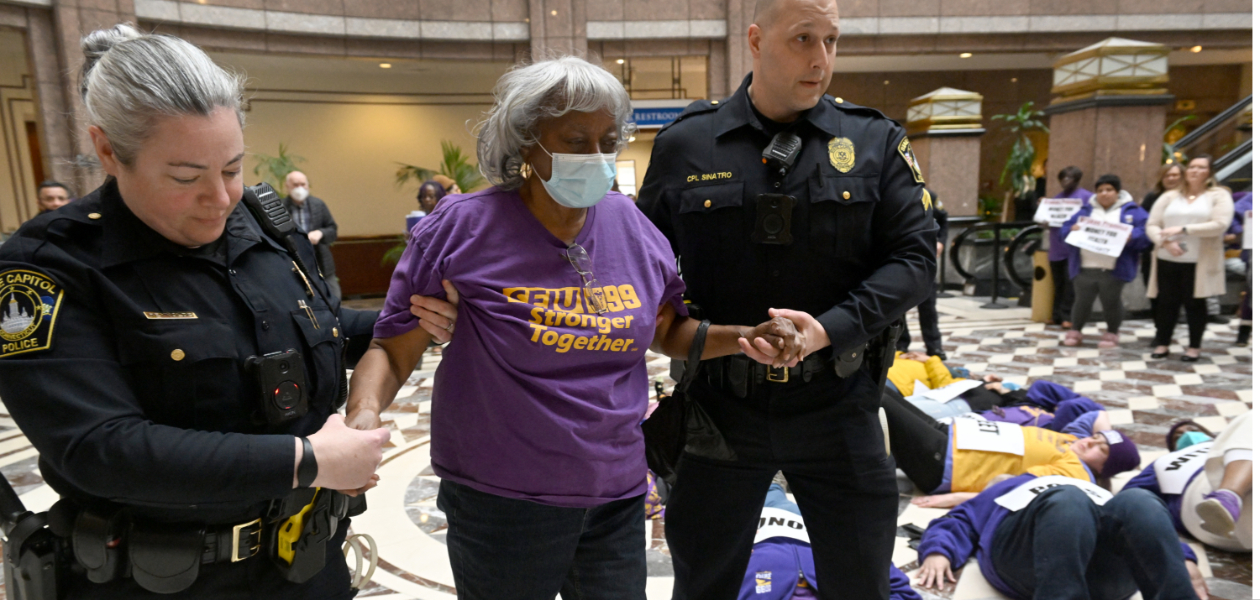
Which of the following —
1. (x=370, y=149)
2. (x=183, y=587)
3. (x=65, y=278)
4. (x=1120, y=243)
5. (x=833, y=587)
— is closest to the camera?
(x=65, y=278)

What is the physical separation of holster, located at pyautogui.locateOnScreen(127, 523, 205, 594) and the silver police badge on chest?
1.34 m

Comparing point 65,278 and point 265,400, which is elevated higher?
point 65,278

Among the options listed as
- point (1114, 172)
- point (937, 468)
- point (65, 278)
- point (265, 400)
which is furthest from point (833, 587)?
point (1114, 172)

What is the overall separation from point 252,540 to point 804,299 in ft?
3.76

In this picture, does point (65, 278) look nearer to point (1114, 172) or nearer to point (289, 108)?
point (1114, 172)

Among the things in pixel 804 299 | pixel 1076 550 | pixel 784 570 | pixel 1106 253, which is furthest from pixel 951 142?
pixel 804 299

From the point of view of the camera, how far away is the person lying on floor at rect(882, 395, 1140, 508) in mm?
3090

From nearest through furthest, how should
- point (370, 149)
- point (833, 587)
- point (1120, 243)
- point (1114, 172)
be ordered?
point (833, 587) → point (1120, 243) → point (1114, 172) → point (370, 149)

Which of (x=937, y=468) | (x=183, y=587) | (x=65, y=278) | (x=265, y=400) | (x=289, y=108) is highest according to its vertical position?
(x=289, y=108)

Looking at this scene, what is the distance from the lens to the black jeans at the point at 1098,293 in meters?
6.28

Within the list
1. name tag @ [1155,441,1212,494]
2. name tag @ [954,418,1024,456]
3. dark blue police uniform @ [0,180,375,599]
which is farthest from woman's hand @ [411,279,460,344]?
name tag @ [1155,441,1212,494]

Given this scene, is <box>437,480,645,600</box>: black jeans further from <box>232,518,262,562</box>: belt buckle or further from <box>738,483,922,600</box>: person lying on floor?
<box>738,483,922,600</box>: person lying on floor

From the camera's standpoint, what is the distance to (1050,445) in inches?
122

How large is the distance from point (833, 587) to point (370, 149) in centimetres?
1148
